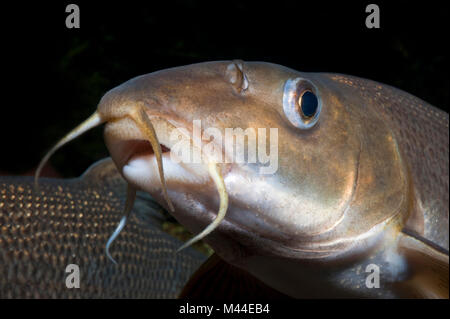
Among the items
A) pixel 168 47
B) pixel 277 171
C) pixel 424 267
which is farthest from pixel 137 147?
pixel 168 47

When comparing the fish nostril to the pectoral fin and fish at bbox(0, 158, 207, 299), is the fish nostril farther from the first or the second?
fish at bbox(0, 158, 207, 299)

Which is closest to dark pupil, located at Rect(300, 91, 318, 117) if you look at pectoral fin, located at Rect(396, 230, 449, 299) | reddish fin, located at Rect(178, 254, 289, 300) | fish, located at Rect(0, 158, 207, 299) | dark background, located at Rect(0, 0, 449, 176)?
pectoral fin, located at Rect(396, 230, 449, 299)

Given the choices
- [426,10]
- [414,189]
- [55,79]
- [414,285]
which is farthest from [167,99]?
[426,10]

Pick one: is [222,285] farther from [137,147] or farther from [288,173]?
[137,147]

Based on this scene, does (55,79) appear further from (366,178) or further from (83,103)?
(366,178)

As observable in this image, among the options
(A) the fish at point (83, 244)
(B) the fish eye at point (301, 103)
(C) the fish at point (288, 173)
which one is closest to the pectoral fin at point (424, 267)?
(C) the fish at point (288, 173)
